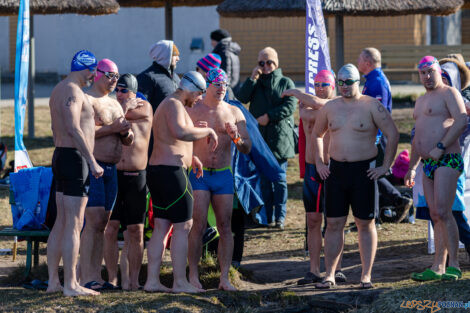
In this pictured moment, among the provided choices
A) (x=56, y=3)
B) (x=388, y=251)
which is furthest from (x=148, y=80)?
(x=56, y=3)

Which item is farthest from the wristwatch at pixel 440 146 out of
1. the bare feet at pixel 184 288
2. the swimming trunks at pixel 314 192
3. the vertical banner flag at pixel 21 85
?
the vertical banner flag at pixel 21 85

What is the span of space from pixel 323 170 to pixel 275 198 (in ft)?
9.44

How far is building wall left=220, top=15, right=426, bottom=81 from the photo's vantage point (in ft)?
83.4

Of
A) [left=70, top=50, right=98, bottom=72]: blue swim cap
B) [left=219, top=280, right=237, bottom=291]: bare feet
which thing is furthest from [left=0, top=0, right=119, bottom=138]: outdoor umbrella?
[left=219, top=280, right=237, bottom=291]: bare feet

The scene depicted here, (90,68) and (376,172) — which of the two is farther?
(376,172)

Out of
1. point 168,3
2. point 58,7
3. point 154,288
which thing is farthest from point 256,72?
point 168,3

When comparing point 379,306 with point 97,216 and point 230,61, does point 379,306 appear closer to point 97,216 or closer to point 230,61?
point 97,216

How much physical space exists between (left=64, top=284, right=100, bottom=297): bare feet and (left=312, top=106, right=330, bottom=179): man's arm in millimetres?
2222

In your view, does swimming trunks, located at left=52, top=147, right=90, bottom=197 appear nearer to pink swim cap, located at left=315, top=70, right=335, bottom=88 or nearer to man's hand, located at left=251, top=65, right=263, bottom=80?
pink swim cap, located at left=315, top=70, right=335, bottom=88

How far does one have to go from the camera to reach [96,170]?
6.43 metres

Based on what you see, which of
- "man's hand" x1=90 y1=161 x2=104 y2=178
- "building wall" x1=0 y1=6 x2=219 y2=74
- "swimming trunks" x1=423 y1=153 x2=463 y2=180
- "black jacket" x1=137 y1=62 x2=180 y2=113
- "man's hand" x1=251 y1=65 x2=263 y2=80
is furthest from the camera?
"building wall" x1=0 y1=6 x2=219 y2=74

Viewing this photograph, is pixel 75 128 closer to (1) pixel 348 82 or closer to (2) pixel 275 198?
(1) pixel 348 82

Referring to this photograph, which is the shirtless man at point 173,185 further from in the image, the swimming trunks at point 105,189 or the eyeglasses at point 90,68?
the eyeglasses at point 90,68

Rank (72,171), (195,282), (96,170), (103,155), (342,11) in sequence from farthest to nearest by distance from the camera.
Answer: (342,11), (195,282), (103,155), (72,171), (96,170)
